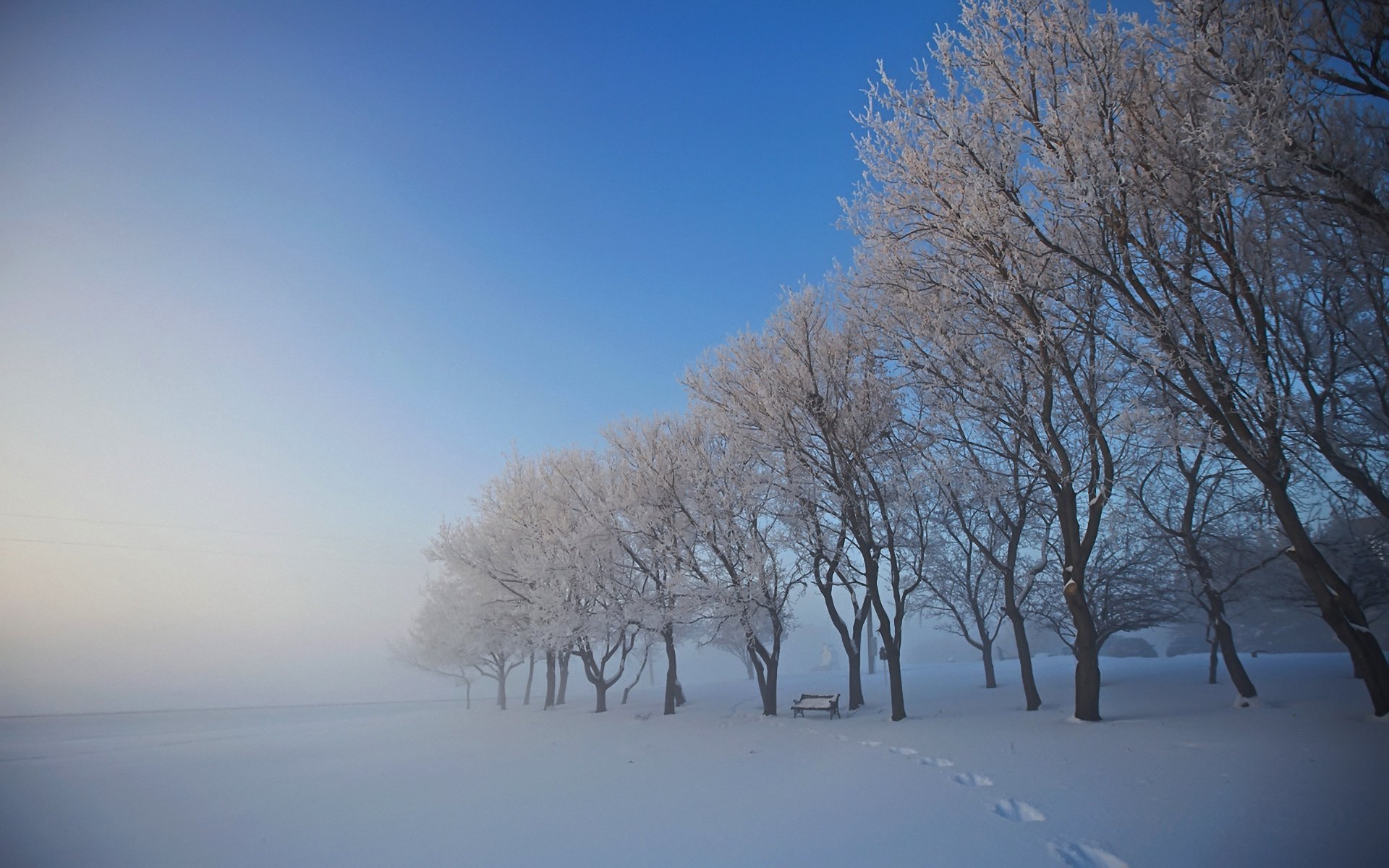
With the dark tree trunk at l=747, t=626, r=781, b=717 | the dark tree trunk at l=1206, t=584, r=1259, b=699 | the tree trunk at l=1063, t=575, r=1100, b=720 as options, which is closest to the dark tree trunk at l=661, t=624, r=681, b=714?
the dark tree trunk at l=747, t=626, r=781, b=717

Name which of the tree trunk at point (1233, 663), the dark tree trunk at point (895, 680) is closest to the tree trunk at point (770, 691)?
the dark tree trunk at point (895, 680)

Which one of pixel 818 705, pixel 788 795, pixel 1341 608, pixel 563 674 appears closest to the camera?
pixel 788 795

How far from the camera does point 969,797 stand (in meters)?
7.70

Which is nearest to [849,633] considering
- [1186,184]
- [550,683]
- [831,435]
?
[831,435]

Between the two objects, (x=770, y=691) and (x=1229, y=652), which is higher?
(x=1229, y=652)

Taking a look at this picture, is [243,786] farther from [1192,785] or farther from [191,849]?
[1192,785]

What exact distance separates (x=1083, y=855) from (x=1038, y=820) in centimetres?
108

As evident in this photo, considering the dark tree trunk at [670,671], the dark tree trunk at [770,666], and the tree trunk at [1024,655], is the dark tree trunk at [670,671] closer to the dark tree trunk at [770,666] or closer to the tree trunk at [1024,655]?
the dark tree trunk at [770,666]

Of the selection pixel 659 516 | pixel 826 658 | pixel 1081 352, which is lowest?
pixel 826 658

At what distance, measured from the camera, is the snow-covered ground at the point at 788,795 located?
605cm

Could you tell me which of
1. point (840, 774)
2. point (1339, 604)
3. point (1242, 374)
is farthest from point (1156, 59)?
point (840, 774)

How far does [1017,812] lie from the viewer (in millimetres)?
6953

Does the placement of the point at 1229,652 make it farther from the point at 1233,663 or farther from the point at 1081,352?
the point at 1081,352

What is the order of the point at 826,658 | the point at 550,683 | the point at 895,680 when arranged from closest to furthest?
1. the point at 895,680
2. the point at 550,683
3. the point at 826,658
